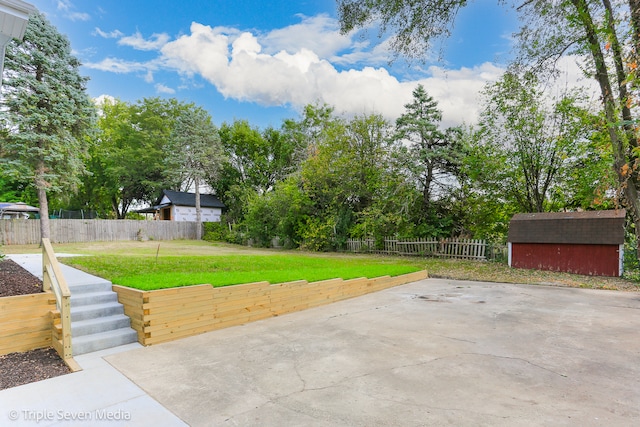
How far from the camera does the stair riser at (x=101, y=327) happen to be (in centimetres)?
383

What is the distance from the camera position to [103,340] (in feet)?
12.6

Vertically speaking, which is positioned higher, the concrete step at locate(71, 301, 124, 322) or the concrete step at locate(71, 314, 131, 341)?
the concrete step at locate(71, 301, 124, 322)

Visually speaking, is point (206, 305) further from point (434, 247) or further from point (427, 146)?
point (427, 146)

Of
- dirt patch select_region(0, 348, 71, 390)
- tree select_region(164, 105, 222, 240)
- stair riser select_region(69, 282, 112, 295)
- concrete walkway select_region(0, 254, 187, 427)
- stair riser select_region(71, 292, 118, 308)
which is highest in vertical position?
tree select_region(164, 105, 222, 240)

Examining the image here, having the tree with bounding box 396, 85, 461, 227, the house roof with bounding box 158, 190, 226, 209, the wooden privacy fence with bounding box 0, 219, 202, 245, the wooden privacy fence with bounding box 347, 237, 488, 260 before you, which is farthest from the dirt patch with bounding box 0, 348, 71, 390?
the house roof with bounding box 158, 190, 226, 209

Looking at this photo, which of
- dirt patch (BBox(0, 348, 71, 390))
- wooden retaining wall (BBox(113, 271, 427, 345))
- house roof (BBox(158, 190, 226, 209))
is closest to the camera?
dirt patch (BBox(0, 348, 71, 390))

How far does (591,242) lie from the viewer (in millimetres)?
10195

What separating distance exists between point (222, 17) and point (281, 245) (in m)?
12.6

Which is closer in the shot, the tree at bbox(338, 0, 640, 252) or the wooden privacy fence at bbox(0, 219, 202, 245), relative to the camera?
the tree at bbox(338, 0, 640, 252)

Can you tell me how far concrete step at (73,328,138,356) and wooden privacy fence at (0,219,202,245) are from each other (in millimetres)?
17183

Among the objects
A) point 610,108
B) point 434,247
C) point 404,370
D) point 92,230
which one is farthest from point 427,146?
point 92,230

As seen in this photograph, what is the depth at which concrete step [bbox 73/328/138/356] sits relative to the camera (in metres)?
3.65

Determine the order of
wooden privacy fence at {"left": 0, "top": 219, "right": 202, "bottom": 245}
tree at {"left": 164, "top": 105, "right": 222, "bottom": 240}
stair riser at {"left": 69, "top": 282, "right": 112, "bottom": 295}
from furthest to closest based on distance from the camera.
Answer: tree at {"left": 164, "top": 105, "right": 222, "bottom": 240}
wooden privacy fence at {"left": 0, "top": 219, "right": 202, "bottom": 245}
stair riser at {"left": 69, "top": 282, "right": 112, "bottom": 295}

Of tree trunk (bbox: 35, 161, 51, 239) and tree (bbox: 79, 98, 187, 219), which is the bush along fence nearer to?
tree trunk (bbox: 35, 161, 51, 239)
